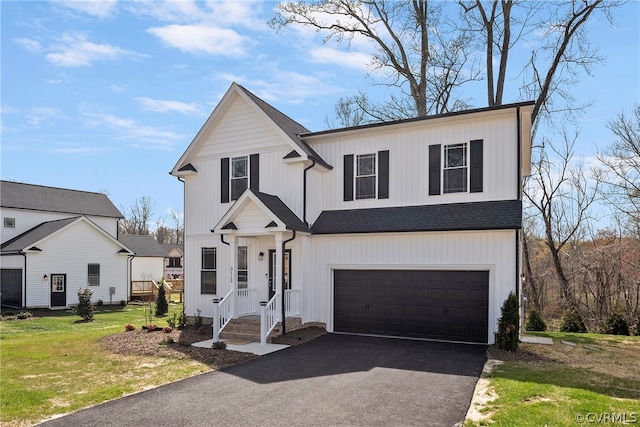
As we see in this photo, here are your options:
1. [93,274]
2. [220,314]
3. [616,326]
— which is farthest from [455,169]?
[93,274]

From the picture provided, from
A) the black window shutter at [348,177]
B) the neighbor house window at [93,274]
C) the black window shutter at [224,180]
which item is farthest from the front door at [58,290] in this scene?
the black window shutter at [348,177]

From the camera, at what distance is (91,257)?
2716 cm

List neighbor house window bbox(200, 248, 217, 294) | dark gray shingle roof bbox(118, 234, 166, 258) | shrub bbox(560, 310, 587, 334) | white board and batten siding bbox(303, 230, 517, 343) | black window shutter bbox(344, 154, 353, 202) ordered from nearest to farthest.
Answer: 1. white board and batten siding bbox(303, 230, 517, 343)
2. black window shutter bbox(344, 154, 353, 202)
3. neighbor house window bbox(200, 248, 217, 294)
4. shrub bbox(560, 310, 587, 334)
5. dark gray shingle roof bbox(118, 234, 166, 258)

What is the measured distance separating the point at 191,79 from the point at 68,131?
8090mm

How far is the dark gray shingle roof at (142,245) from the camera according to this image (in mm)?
37500

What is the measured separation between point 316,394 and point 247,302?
23.1 feet

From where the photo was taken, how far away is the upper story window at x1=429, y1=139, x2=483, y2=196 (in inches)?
503

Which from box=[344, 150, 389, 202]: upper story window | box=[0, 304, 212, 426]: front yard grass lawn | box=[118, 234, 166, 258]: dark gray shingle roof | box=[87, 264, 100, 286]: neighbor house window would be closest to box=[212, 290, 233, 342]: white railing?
box=[0, 304, 212, 426]: front yard grass lawn

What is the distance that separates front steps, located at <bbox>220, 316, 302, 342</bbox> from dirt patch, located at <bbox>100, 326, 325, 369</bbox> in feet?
0.79

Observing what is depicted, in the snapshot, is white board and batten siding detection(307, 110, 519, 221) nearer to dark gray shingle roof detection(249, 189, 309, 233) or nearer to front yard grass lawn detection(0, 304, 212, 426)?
dark gray shingle roof detection(249, 189, 309, 233)

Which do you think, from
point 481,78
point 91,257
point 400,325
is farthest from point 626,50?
point 91,257

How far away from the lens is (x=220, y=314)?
44.0ft

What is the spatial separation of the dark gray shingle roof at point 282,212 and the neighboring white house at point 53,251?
1722 centimetres

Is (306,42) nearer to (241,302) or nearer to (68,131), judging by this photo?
(68,131)
